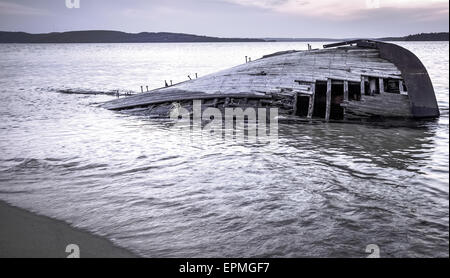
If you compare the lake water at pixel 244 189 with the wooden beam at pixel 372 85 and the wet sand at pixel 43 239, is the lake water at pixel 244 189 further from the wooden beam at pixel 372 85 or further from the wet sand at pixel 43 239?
the wooden beam at pixel 372 85

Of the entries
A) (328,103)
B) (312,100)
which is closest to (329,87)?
(328,103)

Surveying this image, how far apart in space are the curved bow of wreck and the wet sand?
1299 centimetres

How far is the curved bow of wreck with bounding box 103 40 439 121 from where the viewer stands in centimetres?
1675

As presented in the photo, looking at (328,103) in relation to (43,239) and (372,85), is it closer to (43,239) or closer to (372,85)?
(372,85)

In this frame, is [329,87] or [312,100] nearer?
[329,87]

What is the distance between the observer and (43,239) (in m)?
6.15

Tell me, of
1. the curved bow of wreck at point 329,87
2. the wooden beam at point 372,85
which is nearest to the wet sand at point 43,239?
the curved bow of wreck at point 329,87

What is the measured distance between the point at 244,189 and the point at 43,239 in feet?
15.0

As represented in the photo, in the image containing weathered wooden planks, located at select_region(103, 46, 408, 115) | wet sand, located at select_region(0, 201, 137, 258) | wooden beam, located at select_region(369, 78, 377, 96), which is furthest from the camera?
weathered wooden planks, located at select_region(103, 46, 408, 115)

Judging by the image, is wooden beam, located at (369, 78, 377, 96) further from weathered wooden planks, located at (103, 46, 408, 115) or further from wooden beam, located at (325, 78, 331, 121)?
wooden beam, located at (325, 78, 331, 121)

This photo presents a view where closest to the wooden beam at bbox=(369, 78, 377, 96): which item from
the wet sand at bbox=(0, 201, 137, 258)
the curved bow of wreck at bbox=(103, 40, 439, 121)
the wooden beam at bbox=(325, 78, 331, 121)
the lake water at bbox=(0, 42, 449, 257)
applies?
the curved bow of wreck at bbox=(103, 40, 439, 121)

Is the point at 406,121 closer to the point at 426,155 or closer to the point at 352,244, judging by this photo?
the point at 426,155

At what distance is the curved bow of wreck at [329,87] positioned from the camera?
55.0ft
